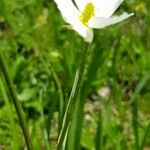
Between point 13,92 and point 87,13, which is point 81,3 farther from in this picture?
point 13,92

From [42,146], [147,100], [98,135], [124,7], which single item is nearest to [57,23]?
[124,7]

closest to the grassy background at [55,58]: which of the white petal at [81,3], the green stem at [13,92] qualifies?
the green stem at [13,92]

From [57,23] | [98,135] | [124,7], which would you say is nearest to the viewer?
[98,135]

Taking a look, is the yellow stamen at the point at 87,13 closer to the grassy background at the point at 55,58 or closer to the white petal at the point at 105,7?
the white petal at the point at 105,7

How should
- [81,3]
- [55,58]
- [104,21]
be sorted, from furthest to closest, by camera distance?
1. [55,58]
2. [81,3]
3. [104,21]

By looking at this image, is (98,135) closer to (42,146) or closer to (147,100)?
(42,146)

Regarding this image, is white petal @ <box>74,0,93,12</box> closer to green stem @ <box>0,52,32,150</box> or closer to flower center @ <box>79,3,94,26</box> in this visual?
flower center @ <box>79,3,94,26</box>

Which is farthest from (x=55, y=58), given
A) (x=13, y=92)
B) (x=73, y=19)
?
(x=73, y=19)
